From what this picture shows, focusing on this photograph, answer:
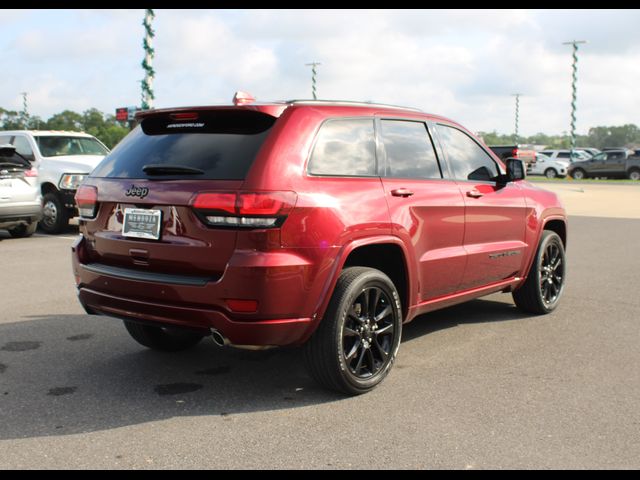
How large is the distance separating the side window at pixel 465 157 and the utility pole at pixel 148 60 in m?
13.2

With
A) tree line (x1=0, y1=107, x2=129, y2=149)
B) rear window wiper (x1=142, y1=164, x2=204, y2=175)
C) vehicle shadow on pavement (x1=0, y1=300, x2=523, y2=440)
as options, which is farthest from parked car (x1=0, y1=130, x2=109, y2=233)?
tree line (x1=0, y1=107, x2=129, y2=149)

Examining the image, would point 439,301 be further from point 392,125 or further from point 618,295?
point 618,295

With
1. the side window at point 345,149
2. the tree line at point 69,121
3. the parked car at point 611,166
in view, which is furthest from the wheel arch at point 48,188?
the tree line at point 69,121

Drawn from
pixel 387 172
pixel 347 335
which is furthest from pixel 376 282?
pixel 387 172

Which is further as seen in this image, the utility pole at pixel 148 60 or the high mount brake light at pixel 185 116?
the utility pole at pixel 148 60

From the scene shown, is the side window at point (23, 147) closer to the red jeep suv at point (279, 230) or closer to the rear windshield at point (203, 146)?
the red jeep suv at point (279, 230)

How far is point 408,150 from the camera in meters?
5.18

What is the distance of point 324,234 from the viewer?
13.9ft

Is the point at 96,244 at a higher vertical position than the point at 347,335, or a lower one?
higher

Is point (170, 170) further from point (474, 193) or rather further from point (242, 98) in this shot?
point (474, 193)

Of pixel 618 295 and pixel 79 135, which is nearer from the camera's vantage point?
pixel 618 295

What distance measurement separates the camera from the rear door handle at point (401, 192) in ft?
15.9

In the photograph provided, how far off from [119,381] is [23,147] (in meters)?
11.3
